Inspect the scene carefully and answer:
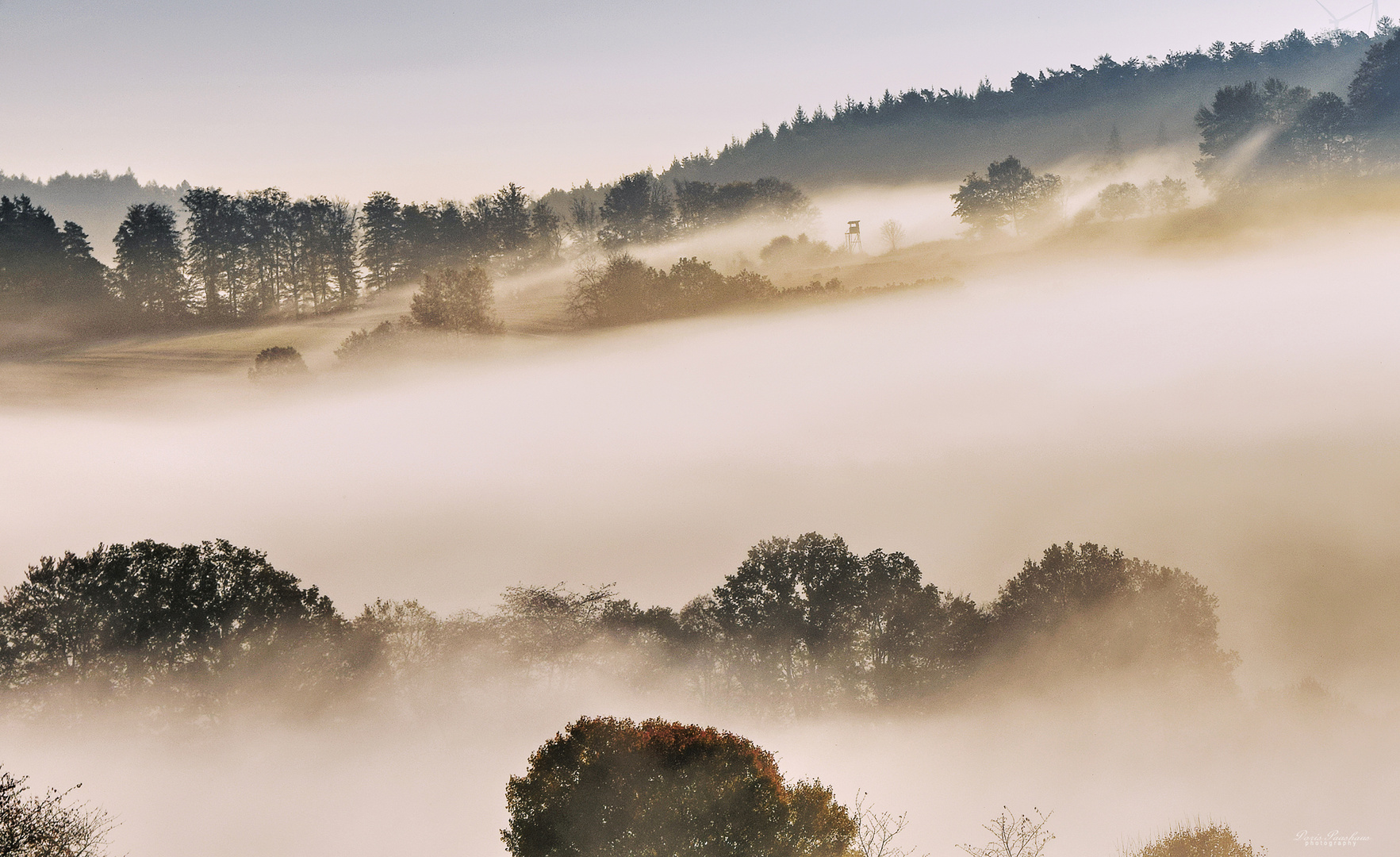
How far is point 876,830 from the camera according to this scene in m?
57.2

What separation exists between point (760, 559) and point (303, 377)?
4754 cm

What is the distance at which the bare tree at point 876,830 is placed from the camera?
5319 cm

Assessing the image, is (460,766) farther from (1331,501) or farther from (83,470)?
(1331,501)

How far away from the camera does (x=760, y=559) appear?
84250 millimetres

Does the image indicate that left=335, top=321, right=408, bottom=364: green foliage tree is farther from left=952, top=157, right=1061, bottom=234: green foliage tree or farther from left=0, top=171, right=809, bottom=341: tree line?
left=952, top=157, right=1061, bottom=234: green foliage tree

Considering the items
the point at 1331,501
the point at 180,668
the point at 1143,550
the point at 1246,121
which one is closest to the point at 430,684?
the point at 180,668

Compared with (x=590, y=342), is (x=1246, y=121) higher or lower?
higher

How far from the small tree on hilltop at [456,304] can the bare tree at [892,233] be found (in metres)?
61.7

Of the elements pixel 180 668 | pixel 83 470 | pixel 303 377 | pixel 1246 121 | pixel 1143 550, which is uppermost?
pixel 1246 121

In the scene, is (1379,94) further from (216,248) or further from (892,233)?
(216,248)

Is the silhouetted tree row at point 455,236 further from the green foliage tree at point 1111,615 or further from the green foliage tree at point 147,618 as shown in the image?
the green foliage tree at point 1111,615

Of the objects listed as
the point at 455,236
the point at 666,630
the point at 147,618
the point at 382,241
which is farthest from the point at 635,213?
the point at 147,618

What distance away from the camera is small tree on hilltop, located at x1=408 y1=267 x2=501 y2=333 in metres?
96.5

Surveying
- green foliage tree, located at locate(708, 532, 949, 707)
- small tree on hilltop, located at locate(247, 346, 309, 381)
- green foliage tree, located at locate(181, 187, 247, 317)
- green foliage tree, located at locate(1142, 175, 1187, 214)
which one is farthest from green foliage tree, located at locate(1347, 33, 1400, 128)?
green foliage tree, located at locate(181, 187, 247, 317)
